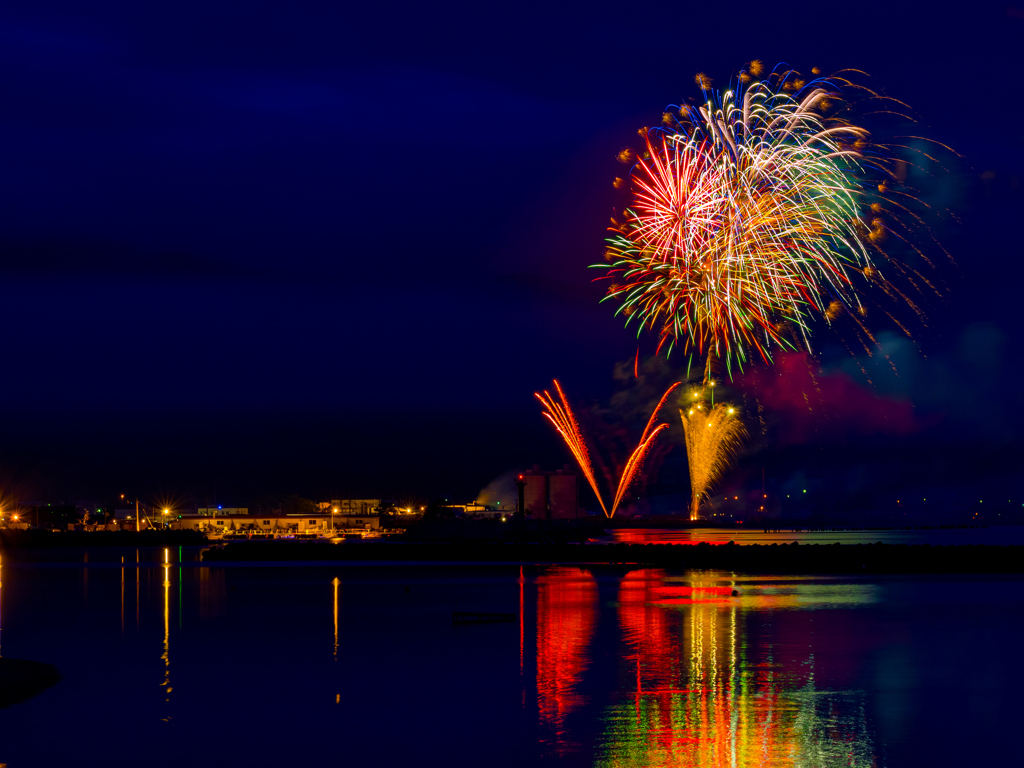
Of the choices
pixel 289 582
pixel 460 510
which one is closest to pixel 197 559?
pixel 289 582

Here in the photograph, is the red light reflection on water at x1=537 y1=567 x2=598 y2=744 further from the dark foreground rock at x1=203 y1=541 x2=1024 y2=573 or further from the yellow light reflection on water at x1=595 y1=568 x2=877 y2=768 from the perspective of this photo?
the dark foreground rock at x1=203 y1=541 x2=1024 y2=573

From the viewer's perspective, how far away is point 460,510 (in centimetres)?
17962

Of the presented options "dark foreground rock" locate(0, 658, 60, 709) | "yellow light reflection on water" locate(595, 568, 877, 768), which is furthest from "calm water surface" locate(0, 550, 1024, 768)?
"dark foreground rock" locate(0, 658, 60, 709)

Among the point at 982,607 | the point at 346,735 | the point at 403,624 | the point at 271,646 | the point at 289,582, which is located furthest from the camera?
the point at 289,582

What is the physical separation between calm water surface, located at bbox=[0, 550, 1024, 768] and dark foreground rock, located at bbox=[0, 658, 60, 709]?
0.50m

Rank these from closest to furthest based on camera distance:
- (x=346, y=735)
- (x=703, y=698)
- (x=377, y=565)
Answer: (x=346, y=735), (x=703, y=698), (x=377, y=565)

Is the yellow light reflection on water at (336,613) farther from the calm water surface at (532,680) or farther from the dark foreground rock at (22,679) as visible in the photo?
the dark foreground rock at (22,679)

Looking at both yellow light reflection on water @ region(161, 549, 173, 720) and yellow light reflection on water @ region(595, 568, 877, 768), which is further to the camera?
yellow light reflection on water @ region(161, 549, 173, 720)

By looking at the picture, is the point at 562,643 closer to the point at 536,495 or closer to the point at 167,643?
the point at 167,643

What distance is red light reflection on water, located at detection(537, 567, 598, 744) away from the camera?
1016 inches

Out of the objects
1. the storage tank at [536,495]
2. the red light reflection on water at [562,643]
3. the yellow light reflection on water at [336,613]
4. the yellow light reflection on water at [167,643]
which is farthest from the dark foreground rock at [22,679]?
the storage tank at [536,495]

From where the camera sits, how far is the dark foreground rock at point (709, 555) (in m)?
78.3

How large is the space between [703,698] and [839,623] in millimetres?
17559

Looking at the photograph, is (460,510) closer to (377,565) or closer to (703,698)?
(377,565)
